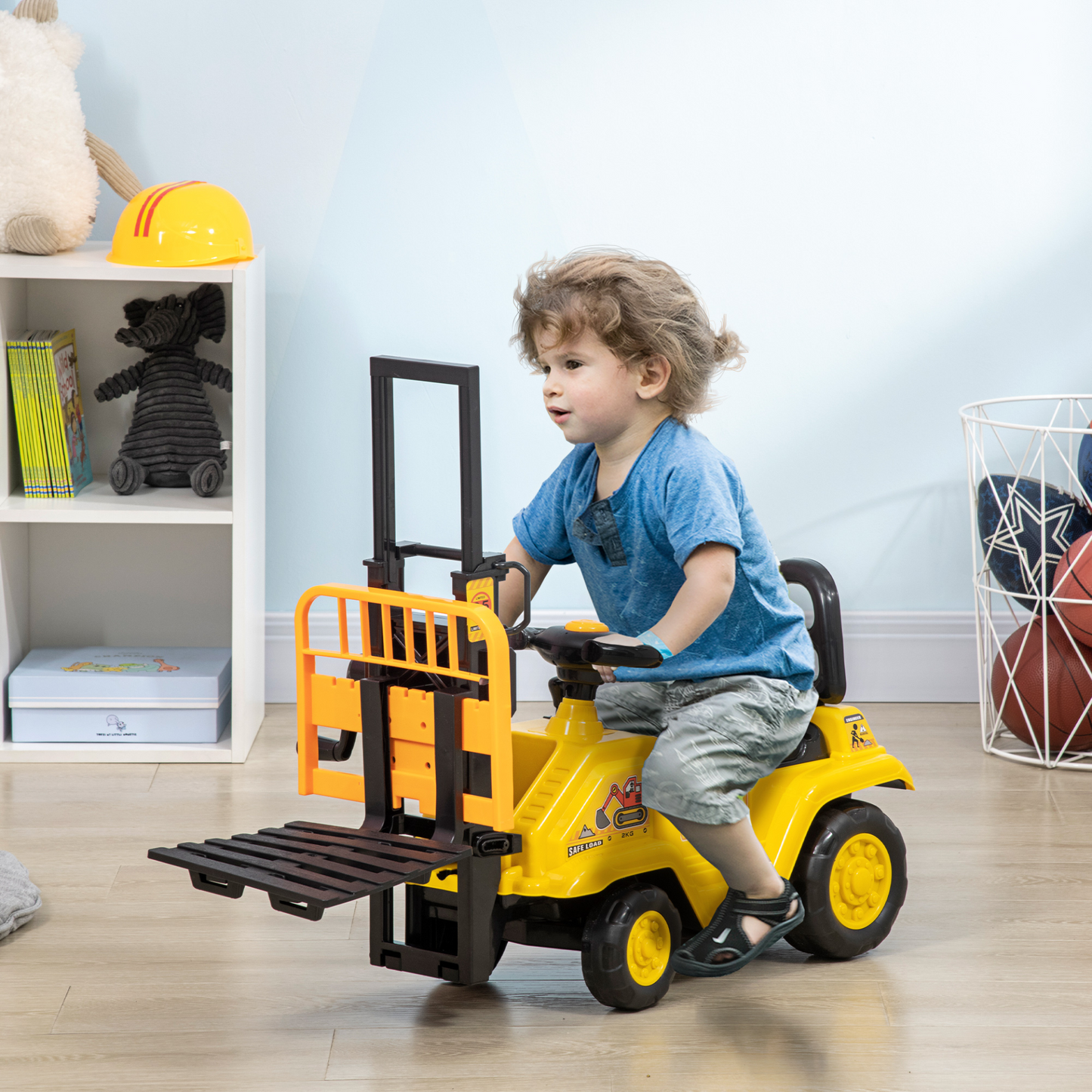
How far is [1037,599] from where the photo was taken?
2404mm

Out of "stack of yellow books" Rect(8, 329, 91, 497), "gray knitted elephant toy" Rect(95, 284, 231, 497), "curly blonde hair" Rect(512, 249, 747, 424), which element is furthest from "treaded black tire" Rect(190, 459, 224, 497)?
"curly blonde hair" Rect(512, 249, 747, 424)

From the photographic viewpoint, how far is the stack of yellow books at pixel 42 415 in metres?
2.34

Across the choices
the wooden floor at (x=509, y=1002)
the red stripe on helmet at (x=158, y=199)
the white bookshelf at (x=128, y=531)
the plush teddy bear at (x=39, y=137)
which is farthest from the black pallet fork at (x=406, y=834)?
the plush teddy bear at (x=39, y=137)

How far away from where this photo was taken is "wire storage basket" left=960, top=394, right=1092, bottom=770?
235 centimetres

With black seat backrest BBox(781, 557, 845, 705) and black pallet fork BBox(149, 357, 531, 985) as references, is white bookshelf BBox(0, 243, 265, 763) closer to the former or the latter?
black pallet fork BBox(149, 357, 531, 985)

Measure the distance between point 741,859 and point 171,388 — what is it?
57.0 inches

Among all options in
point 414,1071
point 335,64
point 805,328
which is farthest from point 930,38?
point 414,1071

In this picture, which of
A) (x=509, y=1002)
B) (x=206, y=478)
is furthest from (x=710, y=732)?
(x=206, y=478)

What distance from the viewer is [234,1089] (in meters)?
1.33

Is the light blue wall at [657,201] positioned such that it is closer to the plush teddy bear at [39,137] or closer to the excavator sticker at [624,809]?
the plush teddy bear at [39,137]

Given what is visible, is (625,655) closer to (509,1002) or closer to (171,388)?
(509,1002)

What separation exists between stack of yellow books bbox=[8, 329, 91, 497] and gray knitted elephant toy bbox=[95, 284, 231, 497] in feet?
0.32

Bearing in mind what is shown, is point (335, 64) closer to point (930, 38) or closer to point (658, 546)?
point (930, 38)

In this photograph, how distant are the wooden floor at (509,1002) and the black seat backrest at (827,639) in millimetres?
314
